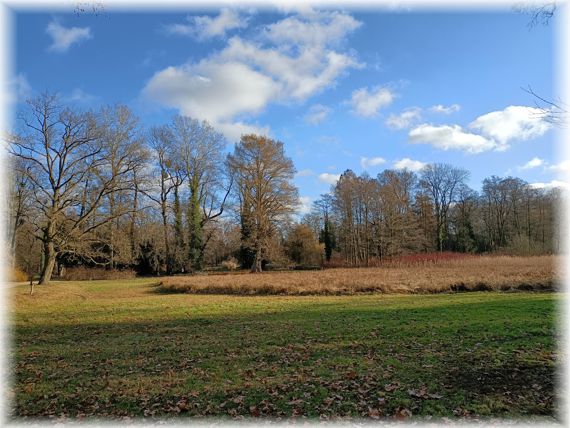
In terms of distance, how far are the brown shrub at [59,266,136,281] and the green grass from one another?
25.5 metres

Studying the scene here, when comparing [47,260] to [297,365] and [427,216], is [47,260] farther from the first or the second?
[427,216]

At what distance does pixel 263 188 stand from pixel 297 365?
34.3 meters

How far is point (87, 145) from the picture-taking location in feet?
75.5

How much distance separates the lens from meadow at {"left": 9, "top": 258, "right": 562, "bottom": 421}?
5086mm

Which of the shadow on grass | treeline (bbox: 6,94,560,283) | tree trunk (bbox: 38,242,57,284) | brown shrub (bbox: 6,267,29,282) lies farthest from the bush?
the shadow on grass

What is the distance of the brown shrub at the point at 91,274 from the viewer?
→ 36.0 meters

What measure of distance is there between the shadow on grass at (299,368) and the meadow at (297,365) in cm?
3

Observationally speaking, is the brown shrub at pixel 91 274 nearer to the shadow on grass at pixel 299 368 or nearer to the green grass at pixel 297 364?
the green grass at pixel 297 364

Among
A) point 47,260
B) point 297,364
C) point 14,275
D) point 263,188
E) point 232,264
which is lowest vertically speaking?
point 232,264

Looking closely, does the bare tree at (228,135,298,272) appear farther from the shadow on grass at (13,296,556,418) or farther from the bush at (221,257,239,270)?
the shadow on grass at (13,296,556,418)

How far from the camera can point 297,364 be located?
698 cm

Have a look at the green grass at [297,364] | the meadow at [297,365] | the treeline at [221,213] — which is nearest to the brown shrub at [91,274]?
the treeline at [221,213]

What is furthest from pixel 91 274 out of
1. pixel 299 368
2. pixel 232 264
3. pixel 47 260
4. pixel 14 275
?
pixel 299 368

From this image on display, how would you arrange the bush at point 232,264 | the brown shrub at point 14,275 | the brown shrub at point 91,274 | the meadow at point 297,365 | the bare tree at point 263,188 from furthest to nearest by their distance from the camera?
the bush at point 232,264 < the bare tree at point 263,188 < the brown shrub at point 91,274 < the brown shrub at point 14,275 < the meadow at point 297,365
